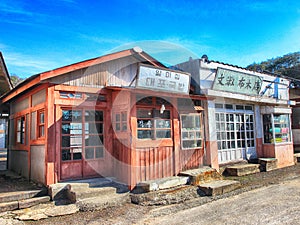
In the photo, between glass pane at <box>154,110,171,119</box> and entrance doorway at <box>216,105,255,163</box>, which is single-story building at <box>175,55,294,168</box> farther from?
glass pane at <box>154,110,171,119</box>

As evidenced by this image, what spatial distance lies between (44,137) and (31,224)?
96.7 inches

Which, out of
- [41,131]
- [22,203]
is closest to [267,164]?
[41,131]

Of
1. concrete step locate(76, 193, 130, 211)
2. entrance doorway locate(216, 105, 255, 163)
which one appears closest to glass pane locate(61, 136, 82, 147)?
concrete step locate(76, 193, 130, 211)

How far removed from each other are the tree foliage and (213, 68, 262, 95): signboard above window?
2629cm

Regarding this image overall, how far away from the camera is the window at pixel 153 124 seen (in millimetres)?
6672

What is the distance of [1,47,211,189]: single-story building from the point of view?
6.32 metres

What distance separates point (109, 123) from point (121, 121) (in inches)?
22.6

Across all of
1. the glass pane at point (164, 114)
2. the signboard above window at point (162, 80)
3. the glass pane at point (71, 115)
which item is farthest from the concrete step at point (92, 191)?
the signboard above window at point (162, 80)

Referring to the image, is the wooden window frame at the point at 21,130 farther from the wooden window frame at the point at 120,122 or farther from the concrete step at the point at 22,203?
the wooden window frame at the point at 120,122

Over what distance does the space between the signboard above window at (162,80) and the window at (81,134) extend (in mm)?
1720

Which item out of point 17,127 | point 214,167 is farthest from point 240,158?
point 17,127

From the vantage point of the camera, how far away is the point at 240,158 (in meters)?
9.75

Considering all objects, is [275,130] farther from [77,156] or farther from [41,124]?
[41,124]

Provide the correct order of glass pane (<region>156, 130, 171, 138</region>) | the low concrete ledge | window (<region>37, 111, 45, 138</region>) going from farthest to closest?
the low concrete ledge
glass pane (<region>156, 130, 171, 138</region>)
window (<region>37, 111, 45, 138</region>)
